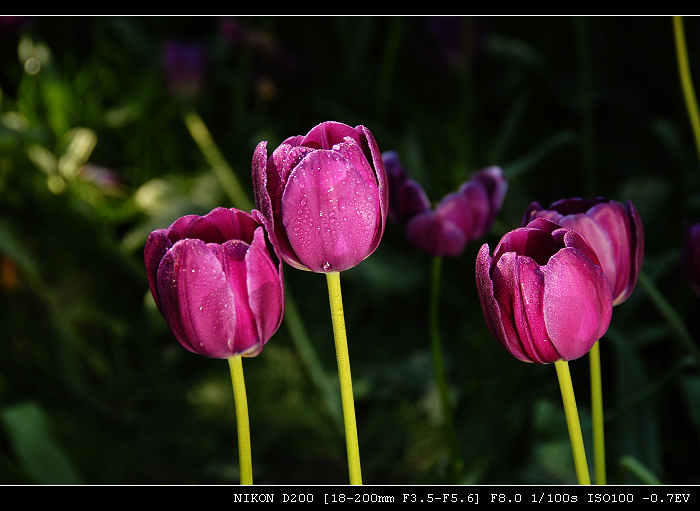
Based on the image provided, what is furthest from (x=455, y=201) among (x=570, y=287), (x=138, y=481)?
(x=138, y=481)

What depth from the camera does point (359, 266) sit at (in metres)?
0.53

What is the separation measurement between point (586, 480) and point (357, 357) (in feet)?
1.24

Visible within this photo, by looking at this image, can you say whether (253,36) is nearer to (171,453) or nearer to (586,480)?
(171,453)

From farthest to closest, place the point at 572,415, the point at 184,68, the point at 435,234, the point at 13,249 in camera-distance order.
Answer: the point at 184,68, the point at 13,249, the point at 435,234, the point at 572,415

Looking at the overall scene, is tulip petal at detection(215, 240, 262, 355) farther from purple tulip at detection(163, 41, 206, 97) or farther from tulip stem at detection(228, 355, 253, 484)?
purple tulip at detection(163, 41, 206, 97)

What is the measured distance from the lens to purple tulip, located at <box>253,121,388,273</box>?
175 mm

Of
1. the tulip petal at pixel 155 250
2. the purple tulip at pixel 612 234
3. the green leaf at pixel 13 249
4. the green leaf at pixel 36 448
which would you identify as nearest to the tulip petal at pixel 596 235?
the purple tulip at pixel 612 234

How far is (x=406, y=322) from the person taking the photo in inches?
22.3

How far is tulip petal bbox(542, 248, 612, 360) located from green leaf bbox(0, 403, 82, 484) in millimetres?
280

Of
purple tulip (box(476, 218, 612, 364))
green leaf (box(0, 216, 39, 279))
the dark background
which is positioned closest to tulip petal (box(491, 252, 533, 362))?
purple tulip (box(476, 218, 612, 364))

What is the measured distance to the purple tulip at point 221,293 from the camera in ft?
0.58

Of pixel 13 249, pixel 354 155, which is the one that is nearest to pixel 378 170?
pixel 354 155

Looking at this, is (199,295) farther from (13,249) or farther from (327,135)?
(13,249)

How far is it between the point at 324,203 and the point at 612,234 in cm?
8
